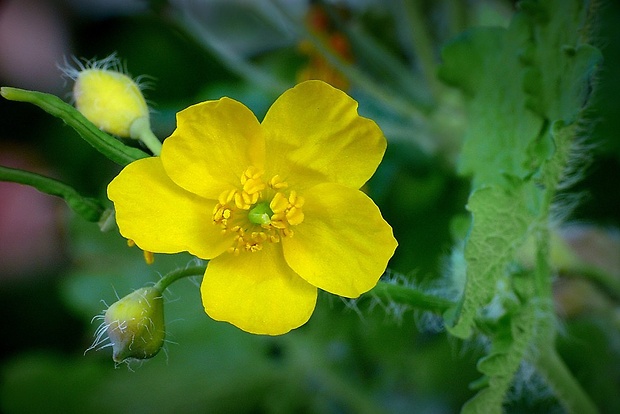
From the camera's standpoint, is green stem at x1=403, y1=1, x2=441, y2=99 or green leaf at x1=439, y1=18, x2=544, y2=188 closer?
green leaf at x1=439, y1=18, x2=544, y2=188

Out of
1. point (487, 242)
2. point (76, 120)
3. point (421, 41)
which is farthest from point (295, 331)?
point (76, 120)

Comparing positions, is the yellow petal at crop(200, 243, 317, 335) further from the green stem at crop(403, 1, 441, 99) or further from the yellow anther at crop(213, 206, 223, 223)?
the green stem at crop(403, 1, 441, 99)

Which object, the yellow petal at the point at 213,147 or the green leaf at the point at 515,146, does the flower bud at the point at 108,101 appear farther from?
the green leaf at the point at 515,146

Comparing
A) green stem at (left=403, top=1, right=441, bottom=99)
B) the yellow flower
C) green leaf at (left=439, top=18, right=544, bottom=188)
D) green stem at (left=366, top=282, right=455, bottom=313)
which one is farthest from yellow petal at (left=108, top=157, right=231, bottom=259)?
green stem at (left=403, top=1, right=441, bottom=99)

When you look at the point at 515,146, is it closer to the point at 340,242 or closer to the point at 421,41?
the point at 340,242

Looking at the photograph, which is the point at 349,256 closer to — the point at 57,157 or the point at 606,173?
the point at 606,173

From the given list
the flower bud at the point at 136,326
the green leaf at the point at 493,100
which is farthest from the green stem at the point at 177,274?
the green leaf at the point at 493,100

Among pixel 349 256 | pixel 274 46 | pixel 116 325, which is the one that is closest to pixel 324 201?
pixel 349 256

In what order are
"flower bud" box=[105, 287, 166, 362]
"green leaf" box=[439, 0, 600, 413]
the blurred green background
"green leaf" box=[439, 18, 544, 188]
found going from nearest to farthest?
1. "flower bud" box=[105, 287, 166, 362]
2. "green leaf" box=[439, 0, 600, 413]
3. "green leaf" box=[439, 18, 544, 188]
4. the blurred green background
